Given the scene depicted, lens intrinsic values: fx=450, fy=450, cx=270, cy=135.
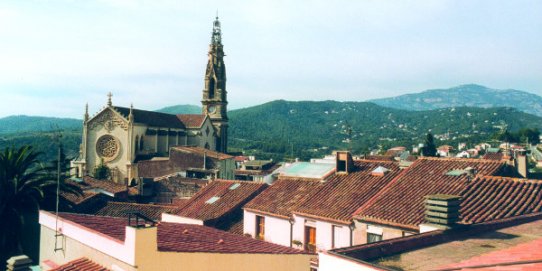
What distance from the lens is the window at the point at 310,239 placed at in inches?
702

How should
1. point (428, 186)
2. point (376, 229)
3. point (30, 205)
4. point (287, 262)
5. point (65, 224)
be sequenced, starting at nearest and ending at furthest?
point (65, 224)
point (287, 262)
point (376, 229)
point (428, 186)
point (30, 205)

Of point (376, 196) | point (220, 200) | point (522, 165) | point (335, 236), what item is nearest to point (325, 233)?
point (335, 236)

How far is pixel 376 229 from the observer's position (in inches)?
595

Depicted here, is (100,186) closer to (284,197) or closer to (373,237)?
(284,197)

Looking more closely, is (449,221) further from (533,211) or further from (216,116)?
(216,116)

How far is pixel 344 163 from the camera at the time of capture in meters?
21.1

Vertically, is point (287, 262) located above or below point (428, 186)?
below

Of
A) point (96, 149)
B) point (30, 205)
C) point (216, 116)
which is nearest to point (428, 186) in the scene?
point (30, 205)

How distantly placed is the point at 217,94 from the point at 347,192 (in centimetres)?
6781

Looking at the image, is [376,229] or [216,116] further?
[216,116]

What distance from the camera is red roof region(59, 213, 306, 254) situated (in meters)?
10.4

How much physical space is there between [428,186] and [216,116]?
231 feet

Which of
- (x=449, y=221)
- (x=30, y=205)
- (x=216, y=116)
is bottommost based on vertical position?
(x=30, y=205)

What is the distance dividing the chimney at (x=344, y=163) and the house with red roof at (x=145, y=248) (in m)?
8.50
